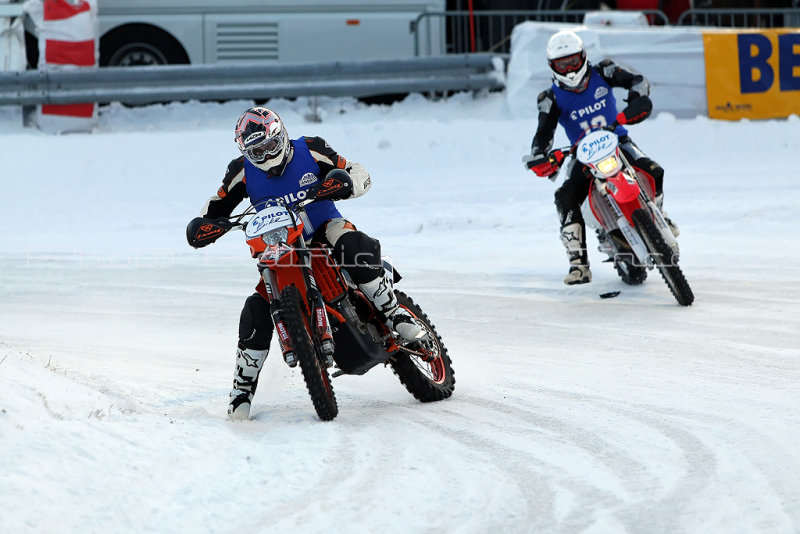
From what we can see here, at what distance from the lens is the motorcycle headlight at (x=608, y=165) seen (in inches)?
344

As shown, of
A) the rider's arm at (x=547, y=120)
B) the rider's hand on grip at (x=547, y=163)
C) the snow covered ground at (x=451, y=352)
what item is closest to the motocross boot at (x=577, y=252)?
the snow covered ground at (x=451, y=352)

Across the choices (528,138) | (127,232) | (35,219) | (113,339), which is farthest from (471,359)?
(528,138)

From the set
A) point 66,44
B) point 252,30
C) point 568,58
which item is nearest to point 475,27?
point 252,30

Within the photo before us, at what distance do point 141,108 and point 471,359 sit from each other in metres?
10.5

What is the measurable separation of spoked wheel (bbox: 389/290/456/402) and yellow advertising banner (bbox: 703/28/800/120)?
10.4m

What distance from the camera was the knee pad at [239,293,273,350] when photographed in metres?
6.08

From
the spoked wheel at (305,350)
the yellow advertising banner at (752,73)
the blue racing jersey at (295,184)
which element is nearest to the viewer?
the spoked wheel at (305,350)

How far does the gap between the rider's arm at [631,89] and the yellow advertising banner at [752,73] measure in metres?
6.34

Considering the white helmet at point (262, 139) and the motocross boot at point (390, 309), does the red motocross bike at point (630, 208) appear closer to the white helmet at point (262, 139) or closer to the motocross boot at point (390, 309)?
the motocross boot at point (390, 309)

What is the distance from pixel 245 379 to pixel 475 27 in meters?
11.7

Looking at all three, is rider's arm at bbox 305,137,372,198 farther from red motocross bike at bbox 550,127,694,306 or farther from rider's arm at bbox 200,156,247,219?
red motocross bike at bbox 550,127,694,306

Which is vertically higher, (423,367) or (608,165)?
(608,165)

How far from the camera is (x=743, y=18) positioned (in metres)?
17.9

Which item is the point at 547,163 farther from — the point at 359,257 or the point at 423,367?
the point at 359,257
